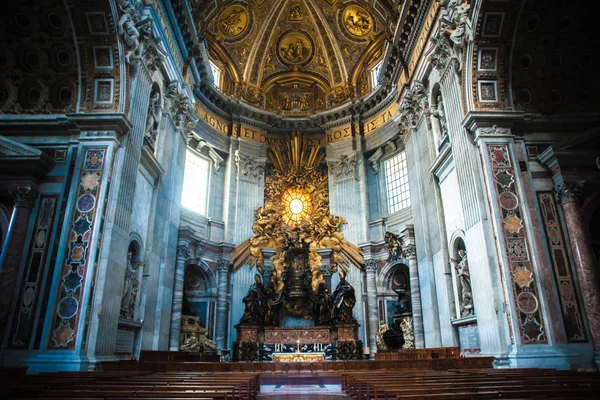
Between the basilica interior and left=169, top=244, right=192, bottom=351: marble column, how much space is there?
8 cm

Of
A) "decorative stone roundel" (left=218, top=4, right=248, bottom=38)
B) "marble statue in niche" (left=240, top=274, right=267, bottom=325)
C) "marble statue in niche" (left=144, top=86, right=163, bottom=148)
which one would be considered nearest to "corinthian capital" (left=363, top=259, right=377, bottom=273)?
"marble statue in niche" (left=240, top=274, right=267, bottom=325)

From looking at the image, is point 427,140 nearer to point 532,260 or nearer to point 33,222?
point 532,260

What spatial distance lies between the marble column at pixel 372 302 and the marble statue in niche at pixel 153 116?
9860 millimetres

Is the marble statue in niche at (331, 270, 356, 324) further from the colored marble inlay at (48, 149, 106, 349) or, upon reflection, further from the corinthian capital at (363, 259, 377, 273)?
the colored marble inlay at (48, 149, 106, 349)

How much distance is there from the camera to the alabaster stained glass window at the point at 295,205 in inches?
787

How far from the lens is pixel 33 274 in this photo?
9.04m

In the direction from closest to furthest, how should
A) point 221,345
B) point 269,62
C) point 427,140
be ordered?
point 427,140
point 221,345
point 269,62

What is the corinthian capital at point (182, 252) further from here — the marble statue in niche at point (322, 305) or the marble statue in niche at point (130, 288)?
the marble statue in niche at point (322, 305)

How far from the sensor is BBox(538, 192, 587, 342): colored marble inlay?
8.91m

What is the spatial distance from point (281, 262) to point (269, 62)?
10968mm

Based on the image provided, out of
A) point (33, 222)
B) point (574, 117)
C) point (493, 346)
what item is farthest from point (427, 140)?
point (33, 222)

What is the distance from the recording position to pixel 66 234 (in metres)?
9.17

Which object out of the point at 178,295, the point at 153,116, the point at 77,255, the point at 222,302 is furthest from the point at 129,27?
the point at 222,302

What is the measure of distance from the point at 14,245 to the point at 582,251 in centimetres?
1287
